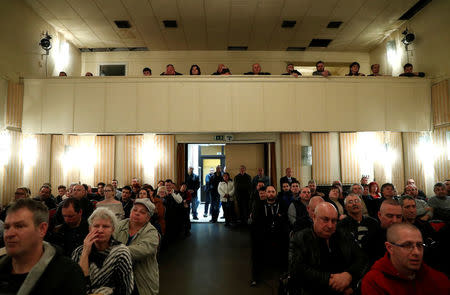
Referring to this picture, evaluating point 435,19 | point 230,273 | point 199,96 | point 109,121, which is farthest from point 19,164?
point 435,19

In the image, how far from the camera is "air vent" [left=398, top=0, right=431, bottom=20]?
23.7 feet

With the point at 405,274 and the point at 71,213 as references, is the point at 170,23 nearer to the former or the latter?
the point at 71,213

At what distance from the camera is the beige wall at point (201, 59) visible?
971cm

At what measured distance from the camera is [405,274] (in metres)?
1.55

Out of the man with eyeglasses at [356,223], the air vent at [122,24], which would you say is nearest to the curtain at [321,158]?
the man with eyeglasses at [356,223]

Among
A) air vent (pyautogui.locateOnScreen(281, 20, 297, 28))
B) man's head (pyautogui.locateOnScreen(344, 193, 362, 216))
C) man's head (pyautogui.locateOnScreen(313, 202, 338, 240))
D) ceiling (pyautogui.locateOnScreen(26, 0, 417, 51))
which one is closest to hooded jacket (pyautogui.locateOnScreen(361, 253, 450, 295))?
man's head (pyautogui.locateOnScreen(313, 202, 338, 240))

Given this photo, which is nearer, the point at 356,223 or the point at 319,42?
the point at 356,223

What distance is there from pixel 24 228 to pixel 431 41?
934 centimetres

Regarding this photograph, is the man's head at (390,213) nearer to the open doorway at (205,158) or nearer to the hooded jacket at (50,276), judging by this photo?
the hooded jacket at (50,276)

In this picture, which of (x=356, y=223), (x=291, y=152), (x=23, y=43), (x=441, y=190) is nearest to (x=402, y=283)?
(x=356, y=223)

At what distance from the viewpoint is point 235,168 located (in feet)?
29.5

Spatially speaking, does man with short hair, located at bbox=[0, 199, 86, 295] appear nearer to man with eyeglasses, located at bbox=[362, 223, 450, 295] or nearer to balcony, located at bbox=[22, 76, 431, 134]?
man with eyeglasses, located at bbox=[362, 223, 450, 295]

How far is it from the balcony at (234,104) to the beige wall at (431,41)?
51 centimetres

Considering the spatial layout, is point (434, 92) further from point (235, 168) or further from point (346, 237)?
point (346, 237)
